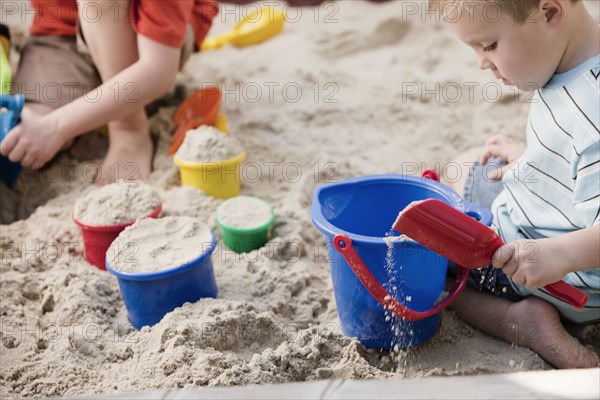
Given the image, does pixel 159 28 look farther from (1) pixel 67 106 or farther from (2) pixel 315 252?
(2) pixel 315 252

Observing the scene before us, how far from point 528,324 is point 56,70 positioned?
1.48m

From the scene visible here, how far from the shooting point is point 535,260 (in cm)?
109

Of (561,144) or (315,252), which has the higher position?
(561,144)

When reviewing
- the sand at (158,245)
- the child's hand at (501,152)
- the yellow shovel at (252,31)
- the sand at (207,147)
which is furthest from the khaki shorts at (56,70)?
the child's hand at (501,152)

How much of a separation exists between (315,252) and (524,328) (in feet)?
1.63

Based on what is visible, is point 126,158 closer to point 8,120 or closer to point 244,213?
point 8,120

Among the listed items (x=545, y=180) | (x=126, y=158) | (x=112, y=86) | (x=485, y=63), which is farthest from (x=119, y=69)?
(x=545, y=180)

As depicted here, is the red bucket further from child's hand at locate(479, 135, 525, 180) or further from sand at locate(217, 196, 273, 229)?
child's hand at locate(479, 135, 525, 180)

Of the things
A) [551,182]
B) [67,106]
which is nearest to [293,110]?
[67,106]

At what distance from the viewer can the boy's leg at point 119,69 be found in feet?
6.00

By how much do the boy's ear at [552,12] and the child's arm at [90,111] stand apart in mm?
1015

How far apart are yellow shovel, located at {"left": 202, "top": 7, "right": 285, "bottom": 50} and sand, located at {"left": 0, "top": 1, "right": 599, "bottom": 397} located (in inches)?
1.8

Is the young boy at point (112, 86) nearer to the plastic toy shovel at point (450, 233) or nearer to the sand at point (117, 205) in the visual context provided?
the sand at point (117, 205)

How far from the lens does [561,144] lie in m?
1.18
